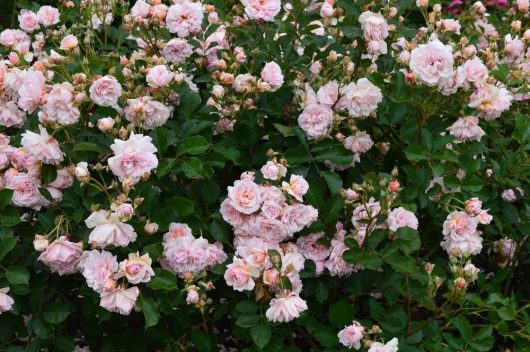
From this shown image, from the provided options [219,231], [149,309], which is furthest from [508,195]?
[149,309]

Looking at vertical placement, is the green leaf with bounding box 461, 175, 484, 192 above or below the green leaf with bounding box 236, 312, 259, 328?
above

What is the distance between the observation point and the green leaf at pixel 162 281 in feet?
5.69

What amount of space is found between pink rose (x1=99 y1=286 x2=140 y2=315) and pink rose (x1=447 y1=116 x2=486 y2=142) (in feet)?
3.18

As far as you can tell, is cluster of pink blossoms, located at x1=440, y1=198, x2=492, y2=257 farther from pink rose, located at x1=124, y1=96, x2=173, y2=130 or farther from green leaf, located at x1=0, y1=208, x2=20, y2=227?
green leaf, located at x1=0, y1=208, x2=20, y2=227

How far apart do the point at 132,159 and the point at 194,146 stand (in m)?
0.21

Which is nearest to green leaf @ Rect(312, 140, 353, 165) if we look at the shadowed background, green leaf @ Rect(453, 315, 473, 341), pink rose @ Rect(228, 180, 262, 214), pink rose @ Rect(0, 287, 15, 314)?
pink rose @ Rect(228, 180, 262, 214)

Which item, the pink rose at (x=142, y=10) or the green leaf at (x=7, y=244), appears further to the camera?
the pink rose at (x=142, y=10)

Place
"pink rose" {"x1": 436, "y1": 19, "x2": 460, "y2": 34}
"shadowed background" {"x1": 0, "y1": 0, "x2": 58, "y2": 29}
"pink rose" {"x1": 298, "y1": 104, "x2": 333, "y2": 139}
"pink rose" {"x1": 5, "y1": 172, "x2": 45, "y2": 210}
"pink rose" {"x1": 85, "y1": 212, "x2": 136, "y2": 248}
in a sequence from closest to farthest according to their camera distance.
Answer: "pink rose" {"x1": 85, "y1": 212, "x2": 136, "y2": 248} → "pink rose" {"x1": 5, "y1": 172, "x2": 45, "y2": 210} → "pink rose" {"x1": 298, "y1": 104, "x2": 333, "y2": 139} → "pink rose" {"x1": 436, "y1": 19, "x2": 460, "y2": 34} → "shadowed background" {"x1": 0, "y1": 0, "x2": 58, "y2": 29}

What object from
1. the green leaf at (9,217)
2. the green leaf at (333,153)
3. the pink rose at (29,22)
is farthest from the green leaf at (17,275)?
the pink rose at (29,22)

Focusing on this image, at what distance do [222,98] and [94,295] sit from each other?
592 millimetres

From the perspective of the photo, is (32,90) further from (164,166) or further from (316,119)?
(316,119)

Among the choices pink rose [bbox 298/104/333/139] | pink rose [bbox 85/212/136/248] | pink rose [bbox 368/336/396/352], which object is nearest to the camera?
pink rose [bbox 85/212/136/248]

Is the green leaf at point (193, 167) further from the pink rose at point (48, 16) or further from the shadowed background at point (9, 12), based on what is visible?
the shadowed background at point (9, 12)

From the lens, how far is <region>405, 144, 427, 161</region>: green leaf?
201 cm
